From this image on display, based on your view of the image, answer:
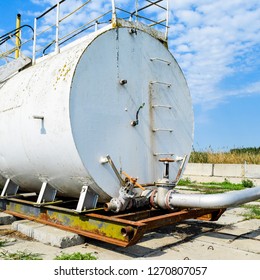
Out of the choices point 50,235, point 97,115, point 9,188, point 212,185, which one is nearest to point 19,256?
point 50,235

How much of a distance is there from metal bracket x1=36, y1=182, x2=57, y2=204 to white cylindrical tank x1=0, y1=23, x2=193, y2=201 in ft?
0.42

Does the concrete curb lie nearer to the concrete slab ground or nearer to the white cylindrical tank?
the concrete slab ground

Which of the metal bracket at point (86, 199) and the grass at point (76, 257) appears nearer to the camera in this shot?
the grass at point (76, 257)

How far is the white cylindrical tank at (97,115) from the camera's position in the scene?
4996 mm

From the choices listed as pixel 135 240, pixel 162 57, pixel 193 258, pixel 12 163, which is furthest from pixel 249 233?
pixel 12 163

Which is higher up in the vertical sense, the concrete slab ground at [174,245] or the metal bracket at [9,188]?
the metal bracket at [9,188]

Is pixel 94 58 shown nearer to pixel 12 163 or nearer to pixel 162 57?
pixel 162 57

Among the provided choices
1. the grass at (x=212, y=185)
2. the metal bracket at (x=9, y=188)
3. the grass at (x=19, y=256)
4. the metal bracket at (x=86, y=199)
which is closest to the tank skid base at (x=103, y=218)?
the metal bracket at (x=86, y=199)

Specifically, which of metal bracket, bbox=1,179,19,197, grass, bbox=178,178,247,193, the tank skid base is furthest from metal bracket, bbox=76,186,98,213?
grass, bbox=178,178,247,193

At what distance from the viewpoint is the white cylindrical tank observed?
500 cm

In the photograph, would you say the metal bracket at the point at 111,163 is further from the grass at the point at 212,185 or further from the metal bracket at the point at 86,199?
the grass at the point at 212,185

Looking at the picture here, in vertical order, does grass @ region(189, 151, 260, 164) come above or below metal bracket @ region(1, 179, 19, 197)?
above

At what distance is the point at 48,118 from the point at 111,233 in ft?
6.35

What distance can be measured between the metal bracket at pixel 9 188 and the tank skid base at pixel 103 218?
0.65 ft
